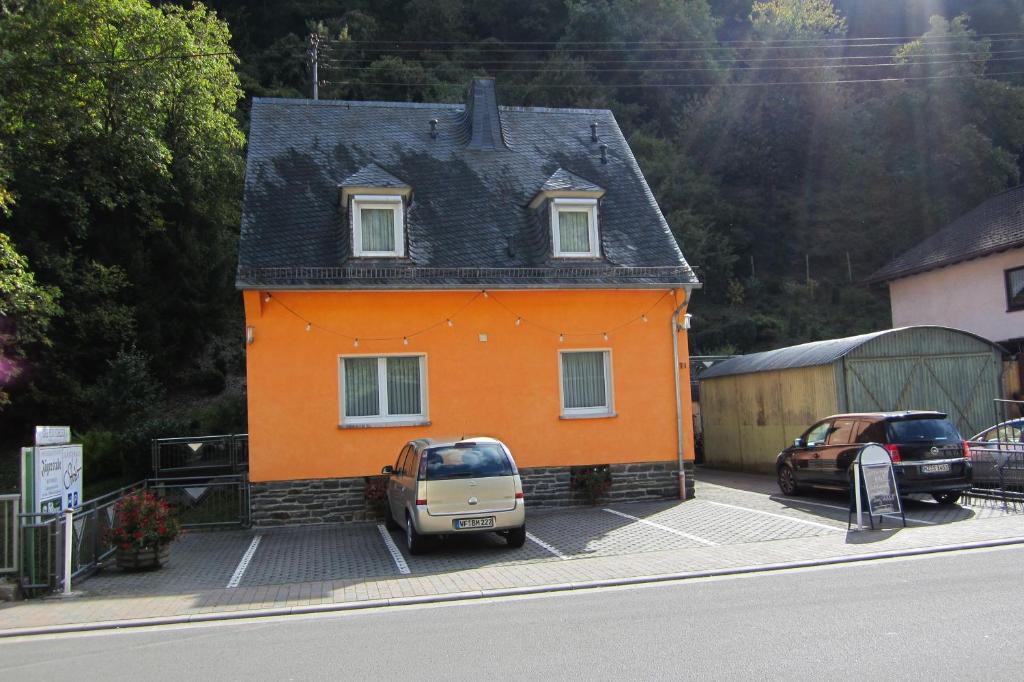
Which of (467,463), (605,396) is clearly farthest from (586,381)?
(467,463)

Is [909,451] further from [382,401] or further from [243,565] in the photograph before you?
[243,565]

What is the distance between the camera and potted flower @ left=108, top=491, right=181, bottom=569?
476 inches

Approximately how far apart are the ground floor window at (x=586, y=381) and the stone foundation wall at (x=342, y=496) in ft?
4.15

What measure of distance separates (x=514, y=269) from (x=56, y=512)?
920 centimetres

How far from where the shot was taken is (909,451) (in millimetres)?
14023

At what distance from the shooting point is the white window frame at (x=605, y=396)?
17.1m

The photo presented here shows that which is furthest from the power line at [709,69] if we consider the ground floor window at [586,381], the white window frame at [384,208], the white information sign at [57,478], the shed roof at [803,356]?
the white information sign at [57,478]

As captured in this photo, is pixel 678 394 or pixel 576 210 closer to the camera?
pixel 678 394

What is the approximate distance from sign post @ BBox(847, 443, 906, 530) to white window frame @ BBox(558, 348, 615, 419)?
18.1 feet

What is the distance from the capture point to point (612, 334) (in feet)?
57.1

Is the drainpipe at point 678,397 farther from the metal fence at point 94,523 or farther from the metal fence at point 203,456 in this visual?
the metal fence at point 203,456

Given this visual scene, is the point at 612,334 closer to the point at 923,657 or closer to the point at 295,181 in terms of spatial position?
the point at 295,181

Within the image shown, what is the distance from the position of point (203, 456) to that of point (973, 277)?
25170 millimetres

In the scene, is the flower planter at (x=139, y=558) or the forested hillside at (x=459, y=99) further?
the forested hillside at (x=459, y=99)
